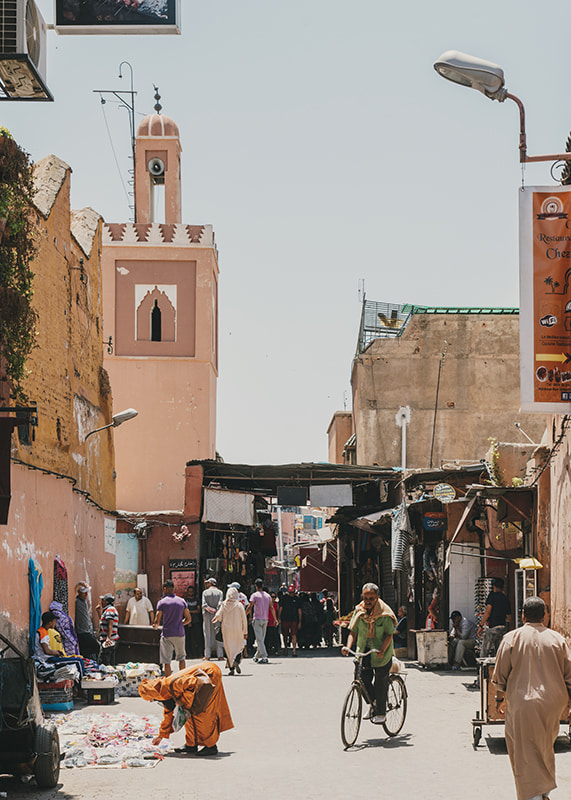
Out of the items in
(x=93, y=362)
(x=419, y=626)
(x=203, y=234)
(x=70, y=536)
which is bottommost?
(x=419, y=626)

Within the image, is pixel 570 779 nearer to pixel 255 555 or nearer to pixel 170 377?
pixel 255 555

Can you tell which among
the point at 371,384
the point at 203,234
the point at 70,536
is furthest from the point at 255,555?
the point at 70,536

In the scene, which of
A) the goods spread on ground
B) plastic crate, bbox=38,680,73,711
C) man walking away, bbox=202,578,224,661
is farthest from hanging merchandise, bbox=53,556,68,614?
man walking away, bbox=202,578,224,661

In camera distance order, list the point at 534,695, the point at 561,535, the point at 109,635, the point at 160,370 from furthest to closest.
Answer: the point at 160,370 < the point at 109,635 < the point at 561,535 < the point at 534,695

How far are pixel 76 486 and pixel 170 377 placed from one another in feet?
63.6

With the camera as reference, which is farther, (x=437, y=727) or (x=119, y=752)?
(x=437, y=727)

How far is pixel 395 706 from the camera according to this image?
10961mm

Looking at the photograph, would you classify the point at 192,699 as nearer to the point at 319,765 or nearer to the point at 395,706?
the point at 319,765

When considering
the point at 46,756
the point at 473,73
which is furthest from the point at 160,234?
the point at 46,756

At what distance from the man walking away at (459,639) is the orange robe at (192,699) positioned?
9.32m

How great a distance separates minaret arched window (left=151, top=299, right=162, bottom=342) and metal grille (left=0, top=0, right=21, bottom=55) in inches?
1095

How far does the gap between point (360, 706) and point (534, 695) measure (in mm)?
3567

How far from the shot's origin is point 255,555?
34.3 metres

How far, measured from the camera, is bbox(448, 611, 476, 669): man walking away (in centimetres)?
1878
